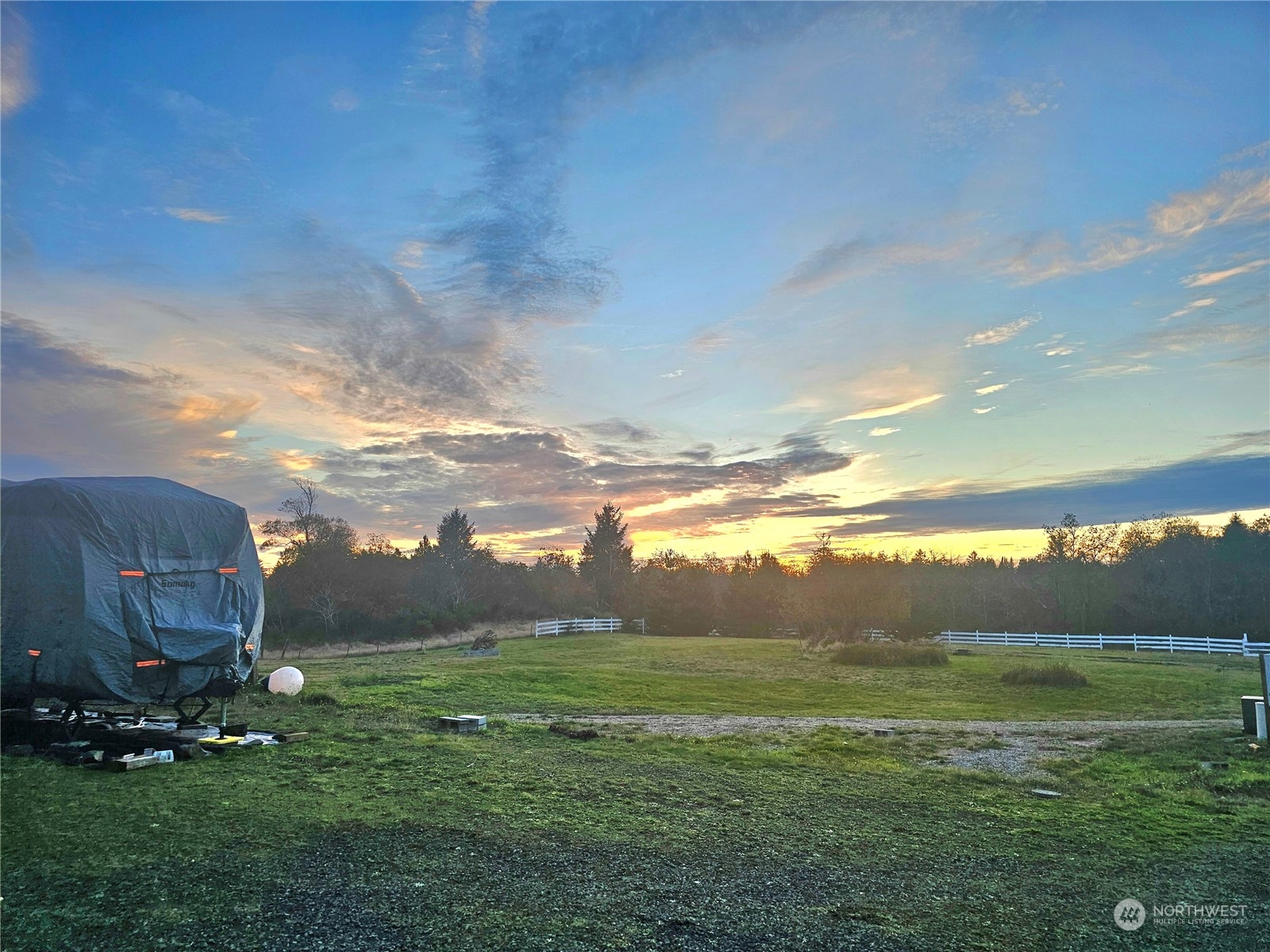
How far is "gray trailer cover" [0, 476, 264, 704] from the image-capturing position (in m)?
9.74

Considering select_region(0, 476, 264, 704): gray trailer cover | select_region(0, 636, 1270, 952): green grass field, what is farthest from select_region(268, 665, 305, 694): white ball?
select_region(0, 476, 264, 704): gray trailer cover

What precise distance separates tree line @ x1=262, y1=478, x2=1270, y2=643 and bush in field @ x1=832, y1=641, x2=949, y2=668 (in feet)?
16.6

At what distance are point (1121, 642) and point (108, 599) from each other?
4583cm

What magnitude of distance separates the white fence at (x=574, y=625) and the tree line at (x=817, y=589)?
206cm

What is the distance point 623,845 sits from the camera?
645 centimetres

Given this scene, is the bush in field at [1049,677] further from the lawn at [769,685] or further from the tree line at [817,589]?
the tree line at [817,589]

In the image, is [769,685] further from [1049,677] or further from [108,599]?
[108,599]

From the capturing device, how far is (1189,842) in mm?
6934

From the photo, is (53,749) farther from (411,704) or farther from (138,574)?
(411,704)

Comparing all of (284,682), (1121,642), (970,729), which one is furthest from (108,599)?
(1121,642)

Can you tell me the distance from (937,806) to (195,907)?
709cm

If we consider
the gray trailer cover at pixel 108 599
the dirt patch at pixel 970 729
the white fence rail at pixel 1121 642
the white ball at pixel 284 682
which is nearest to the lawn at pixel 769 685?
the white ball at pixel 284 682

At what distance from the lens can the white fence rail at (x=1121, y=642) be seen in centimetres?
3566

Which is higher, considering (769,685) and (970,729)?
(970,729)
